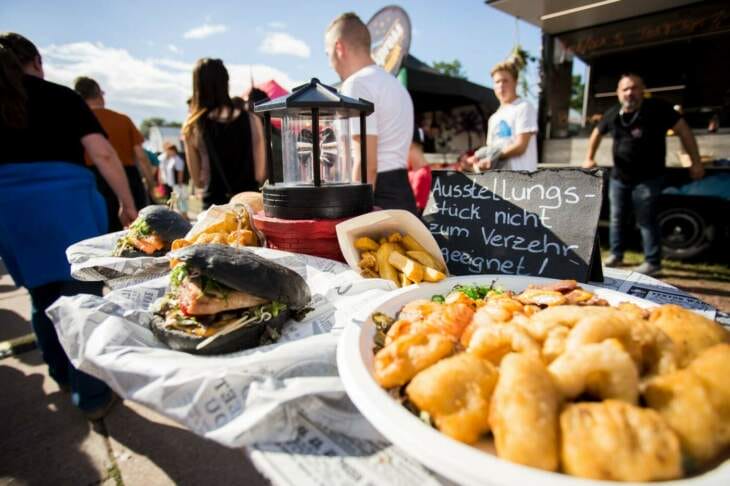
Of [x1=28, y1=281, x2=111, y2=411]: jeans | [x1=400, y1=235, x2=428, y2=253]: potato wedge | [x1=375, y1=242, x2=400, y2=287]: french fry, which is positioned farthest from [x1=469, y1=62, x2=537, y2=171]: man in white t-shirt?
[x1=28, y1=281, x2=111, y2=411]: jeans

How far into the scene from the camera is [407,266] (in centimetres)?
159

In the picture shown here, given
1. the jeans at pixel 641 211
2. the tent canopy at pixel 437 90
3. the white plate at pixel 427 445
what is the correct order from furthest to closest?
the tent canopy at pixel 437 90, the jeans at pixel 641 211, the white plate at pixel 427 445

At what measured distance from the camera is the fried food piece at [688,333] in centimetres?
83

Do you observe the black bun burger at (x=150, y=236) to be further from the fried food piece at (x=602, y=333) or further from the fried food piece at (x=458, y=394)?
the fried food piece at (x=602, y=333)

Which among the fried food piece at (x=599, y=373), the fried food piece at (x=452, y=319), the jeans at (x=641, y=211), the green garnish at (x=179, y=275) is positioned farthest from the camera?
the jeans at (x=641, y=211)

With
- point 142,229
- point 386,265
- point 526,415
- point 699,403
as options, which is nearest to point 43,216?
point 142,229

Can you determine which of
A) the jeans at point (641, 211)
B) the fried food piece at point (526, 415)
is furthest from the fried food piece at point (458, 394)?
the jeans at point (641, 211)

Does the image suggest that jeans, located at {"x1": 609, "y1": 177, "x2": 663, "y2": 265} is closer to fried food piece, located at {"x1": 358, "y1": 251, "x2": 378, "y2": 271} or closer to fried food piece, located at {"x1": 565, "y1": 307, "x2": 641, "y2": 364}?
fried food piece, located at {"x1": 358, "y1": 251, "x2": 378, "y2": 271}

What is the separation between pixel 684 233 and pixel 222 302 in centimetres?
682

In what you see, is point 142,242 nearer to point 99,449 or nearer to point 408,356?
point 99,449

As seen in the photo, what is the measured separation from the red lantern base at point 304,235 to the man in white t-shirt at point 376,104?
2.67ft

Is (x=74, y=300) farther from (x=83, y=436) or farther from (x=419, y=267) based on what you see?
(x=83, y=436)

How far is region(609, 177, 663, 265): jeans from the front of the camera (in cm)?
464

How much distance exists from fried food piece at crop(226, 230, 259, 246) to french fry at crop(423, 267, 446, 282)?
0.99 meters
